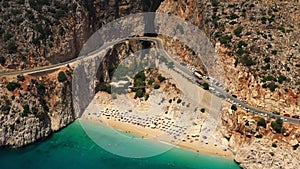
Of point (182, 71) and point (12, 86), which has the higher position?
point (182, 71)

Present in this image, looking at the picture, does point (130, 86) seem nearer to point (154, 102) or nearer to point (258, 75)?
point (154, 102)

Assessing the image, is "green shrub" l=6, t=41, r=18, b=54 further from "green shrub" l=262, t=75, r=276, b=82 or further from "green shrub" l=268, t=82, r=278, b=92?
"green shrub" l=268, t=82, r=278, b=92

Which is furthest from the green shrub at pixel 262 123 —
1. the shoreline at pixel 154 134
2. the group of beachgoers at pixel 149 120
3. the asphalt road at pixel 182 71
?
the group of beachgoers at pixel 149 120

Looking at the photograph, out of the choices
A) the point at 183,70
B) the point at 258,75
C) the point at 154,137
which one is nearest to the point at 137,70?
the point at 183,70

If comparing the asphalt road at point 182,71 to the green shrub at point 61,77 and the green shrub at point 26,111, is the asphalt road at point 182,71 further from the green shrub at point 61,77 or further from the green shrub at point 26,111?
the green shrub at point 26,111

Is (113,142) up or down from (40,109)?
down

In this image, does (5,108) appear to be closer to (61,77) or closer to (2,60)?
(2,60)

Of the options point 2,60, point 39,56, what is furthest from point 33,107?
point 39,56
